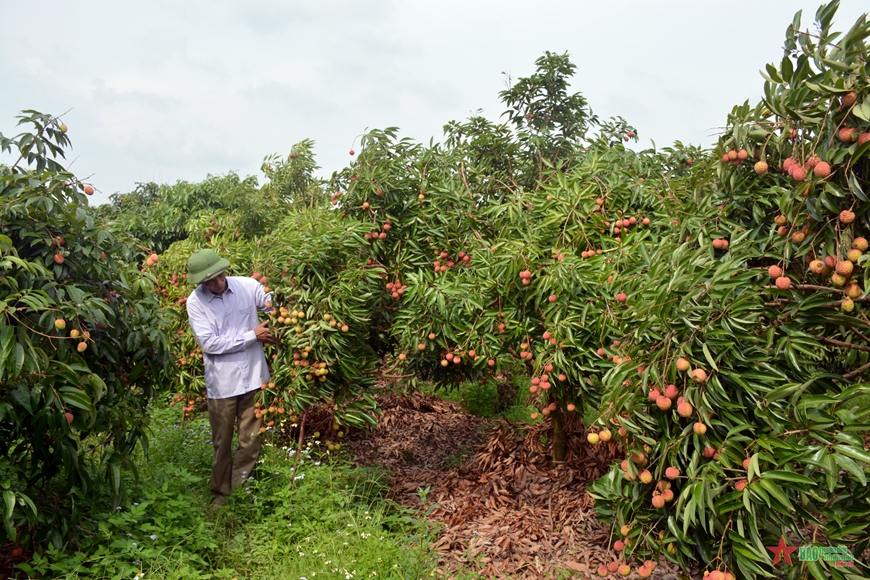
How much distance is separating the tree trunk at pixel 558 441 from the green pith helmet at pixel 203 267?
8.34ft

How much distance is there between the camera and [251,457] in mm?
4137

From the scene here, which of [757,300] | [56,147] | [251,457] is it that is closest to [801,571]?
[757,300]

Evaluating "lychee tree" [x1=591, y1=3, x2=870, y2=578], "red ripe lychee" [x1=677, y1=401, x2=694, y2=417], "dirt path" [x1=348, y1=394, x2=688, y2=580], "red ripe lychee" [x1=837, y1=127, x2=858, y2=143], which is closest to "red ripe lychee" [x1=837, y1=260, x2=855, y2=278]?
"lychee tree" [x1=591, y1=3, x2=870, y2=578]

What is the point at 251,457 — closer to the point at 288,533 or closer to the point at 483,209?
the point at 288,533

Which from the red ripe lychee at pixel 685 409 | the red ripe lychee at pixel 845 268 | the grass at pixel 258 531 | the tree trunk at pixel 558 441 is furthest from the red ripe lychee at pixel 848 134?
the tree trunk at pixel 558 441

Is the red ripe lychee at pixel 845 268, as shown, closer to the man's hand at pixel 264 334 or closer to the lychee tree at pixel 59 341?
the lychee tree at pixel 59 341

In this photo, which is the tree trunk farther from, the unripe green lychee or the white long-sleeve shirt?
the unripe green lychee

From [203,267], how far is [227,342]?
1.66 ft

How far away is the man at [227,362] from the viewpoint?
3.97 metres

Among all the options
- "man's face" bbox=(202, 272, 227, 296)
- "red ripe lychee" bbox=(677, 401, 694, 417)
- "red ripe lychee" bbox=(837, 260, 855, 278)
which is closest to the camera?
"red ripe lychee" bbox=(837, 260, 855, 278)

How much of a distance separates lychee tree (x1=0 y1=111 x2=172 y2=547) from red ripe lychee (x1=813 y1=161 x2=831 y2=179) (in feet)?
9.56

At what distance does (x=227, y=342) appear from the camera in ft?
13.0

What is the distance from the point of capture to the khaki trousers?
13.3 ft

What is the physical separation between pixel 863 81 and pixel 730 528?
1.43 metres
